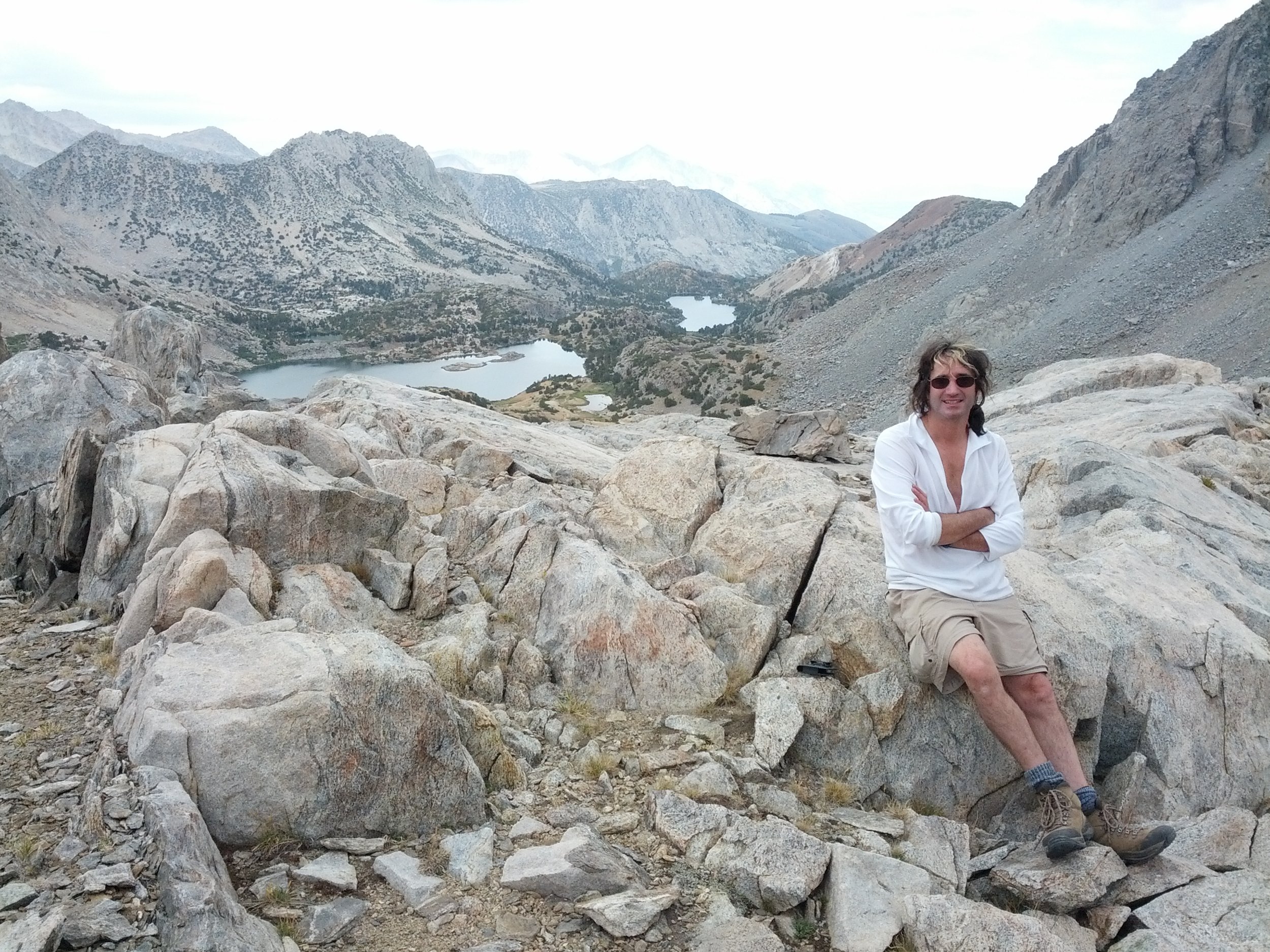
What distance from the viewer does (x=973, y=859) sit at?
6484 mm

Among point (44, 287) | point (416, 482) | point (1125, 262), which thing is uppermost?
point (1125, 262)

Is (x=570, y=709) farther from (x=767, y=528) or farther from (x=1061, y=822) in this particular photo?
(x=1061, y=822)

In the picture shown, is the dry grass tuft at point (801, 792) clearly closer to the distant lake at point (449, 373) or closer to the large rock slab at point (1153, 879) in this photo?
the large rock slab at point (1153, 879)

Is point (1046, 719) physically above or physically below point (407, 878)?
above

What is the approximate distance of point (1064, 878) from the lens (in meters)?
5.72

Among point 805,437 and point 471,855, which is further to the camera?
point 805,437

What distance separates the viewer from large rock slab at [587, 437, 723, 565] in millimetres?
12023

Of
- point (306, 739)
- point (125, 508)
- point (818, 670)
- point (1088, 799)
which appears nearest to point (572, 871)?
→ point (306, 739)

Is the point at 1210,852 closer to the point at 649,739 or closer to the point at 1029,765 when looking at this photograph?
the point at 1029,765

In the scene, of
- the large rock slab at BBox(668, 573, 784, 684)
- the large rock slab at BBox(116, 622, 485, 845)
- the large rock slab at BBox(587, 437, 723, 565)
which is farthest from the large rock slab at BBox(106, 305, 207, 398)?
the large rock slab at BBox(116, 622, 485, 845)

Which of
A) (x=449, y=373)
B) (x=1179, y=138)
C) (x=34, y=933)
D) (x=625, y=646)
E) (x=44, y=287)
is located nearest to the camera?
(x=34, y=933)

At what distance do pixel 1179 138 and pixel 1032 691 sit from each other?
106 m

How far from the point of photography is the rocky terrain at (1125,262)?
66438 mm

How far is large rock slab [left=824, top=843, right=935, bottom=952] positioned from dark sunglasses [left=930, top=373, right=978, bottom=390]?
4.18 m
